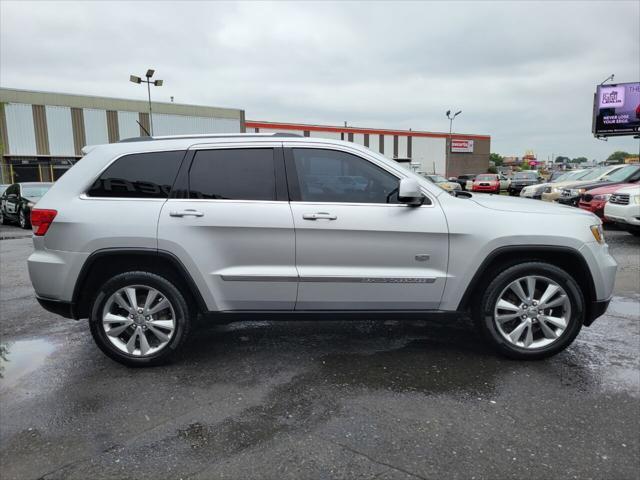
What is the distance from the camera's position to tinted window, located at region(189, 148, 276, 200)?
3.85m

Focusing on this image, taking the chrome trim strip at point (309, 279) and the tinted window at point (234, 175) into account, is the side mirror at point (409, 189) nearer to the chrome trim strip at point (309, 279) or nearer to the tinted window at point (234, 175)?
the chrome trim strip at point (309, 279)

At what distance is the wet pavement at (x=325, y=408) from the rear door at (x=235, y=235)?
64 cm

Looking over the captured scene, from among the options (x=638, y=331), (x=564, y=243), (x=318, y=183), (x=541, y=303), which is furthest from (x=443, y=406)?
(x=638, y=331)

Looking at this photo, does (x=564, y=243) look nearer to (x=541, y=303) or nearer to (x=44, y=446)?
(x=541, y=303)

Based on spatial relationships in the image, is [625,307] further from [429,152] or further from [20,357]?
[429,152]

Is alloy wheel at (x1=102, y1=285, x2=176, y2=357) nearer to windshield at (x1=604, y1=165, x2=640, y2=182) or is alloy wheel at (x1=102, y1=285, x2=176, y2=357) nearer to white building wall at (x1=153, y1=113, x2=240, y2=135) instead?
windshield at (x1=604, y1=165, x2=640, y2=182)

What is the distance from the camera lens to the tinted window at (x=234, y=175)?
3852 millimetres

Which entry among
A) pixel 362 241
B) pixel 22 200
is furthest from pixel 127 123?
pixel 362 241

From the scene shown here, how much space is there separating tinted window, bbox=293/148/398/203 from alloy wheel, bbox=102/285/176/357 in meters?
1.42

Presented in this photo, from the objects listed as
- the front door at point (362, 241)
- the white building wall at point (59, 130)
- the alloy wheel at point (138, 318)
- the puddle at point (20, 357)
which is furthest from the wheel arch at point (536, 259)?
the white building wall at point (59, 130)

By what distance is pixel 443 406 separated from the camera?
3266 millimetres

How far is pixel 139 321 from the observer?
152 inches

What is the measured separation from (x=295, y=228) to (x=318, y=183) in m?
0.42

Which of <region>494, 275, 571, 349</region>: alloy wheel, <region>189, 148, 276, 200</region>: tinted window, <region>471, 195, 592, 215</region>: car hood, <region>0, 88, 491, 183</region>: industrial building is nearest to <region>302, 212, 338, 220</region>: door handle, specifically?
<region>189, 148, 276, 200</region>: tinted window
